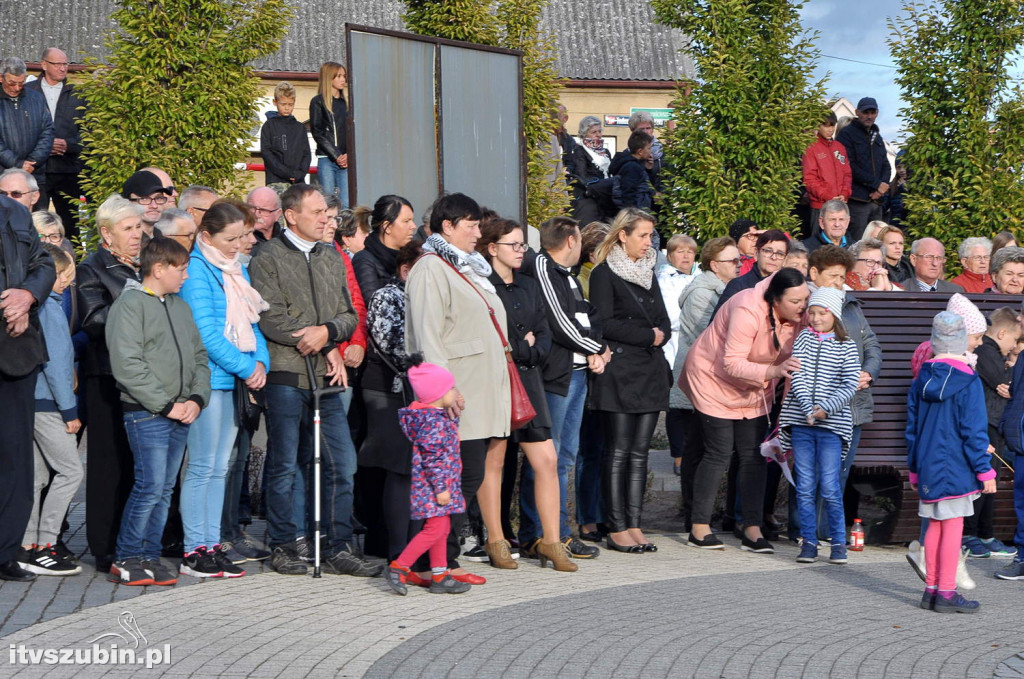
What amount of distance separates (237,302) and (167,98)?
720 cm

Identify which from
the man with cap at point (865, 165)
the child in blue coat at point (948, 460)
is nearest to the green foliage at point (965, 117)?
the man with cap at point (865, 165)

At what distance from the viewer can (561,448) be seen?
363 inches

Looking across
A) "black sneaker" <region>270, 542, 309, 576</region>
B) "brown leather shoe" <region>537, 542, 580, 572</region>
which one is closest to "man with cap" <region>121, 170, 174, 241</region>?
"black sneaker" <region>270, 542, 309, 576</region>

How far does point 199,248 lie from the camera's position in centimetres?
808

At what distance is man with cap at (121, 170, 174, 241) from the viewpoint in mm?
8984

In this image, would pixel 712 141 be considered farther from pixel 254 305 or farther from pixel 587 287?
pixel 254 305

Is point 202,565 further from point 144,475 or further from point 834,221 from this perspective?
A: point 834,221

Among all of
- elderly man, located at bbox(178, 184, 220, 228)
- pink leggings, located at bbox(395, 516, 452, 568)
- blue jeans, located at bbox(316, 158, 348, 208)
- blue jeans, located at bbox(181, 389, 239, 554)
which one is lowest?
pink leggings, located at bbox(395, 516, 452, 568)

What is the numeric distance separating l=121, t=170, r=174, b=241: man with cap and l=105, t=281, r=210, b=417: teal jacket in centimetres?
133

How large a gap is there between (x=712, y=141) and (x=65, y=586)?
32.8 ft

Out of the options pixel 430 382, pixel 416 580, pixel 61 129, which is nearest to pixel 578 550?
pixel 416 580

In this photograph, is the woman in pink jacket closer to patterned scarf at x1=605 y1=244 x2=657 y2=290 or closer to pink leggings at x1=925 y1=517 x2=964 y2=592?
patterned scarf at x1=605 y1=244 x2=657 y2=290

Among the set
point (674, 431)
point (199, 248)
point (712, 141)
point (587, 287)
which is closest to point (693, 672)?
point (199, 248)

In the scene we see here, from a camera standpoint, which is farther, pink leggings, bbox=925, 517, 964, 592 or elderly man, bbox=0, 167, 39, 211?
elderly man, bbox=0, 167, 39, 211
